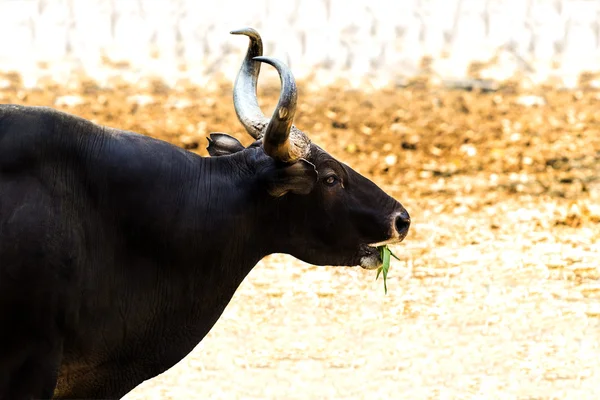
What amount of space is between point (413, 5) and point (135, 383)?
14.2 metres

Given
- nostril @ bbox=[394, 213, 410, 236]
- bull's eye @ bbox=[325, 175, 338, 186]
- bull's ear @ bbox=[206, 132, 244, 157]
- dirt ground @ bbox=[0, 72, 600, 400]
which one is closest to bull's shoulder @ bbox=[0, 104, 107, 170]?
bull's ear @ bbox=[206, 132, 244, 157]

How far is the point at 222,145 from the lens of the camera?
699 cm

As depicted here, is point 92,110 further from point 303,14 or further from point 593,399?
point 593,399

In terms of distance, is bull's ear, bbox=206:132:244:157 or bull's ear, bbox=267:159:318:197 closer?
bull's ear, bbox=267:159:318:197

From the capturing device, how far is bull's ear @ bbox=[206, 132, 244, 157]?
6969 mm

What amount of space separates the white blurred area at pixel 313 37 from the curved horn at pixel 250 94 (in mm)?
11564

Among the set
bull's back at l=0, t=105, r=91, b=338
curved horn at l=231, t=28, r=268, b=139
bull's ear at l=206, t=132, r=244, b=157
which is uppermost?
curved horn at l=231, t=28, r=268, b=139

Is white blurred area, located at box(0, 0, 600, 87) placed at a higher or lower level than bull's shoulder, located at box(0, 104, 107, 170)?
higher

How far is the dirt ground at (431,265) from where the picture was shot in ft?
30.3

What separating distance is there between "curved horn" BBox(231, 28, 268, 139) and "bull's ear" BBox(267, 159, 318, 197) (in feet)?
1.65

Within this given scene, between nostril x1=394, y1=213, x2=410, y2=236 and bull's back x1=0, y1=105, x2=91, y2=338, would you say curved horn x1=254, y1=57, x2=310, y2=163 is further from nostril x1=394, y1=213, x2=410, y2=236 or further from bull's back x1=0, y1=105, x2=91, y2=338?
bull's back x1=0, y1=105, x2=91, y2=338

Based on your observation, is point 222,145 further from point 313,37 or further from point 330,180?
point 313,37

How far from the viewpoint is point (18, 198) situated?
5922 millimetres

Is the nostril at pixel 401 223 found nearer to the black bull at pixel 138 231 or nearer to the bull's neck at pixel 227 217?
the black bull at pixel 138 231
